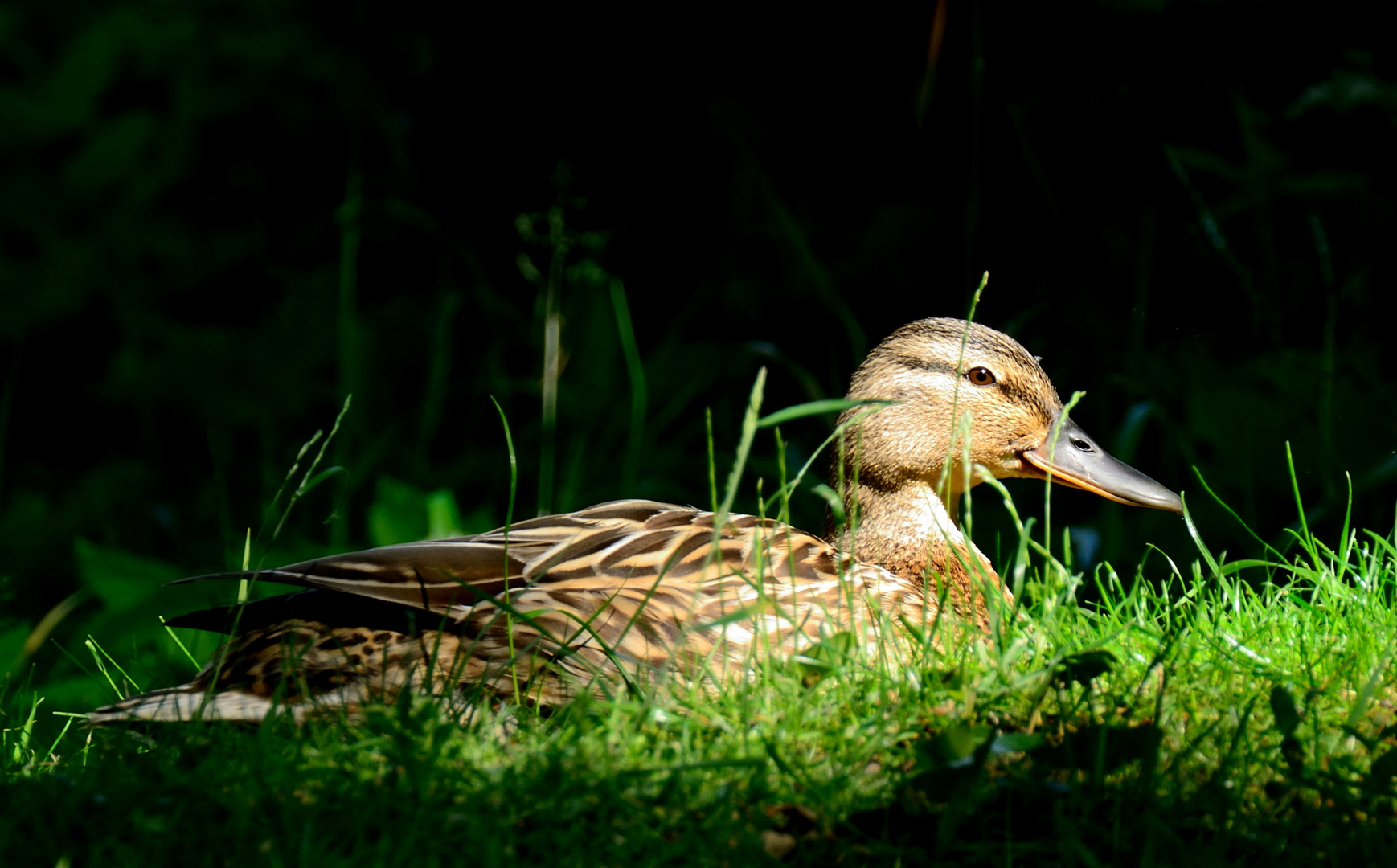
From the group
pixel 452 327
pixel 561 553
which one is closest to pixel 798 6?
pixel 452 327

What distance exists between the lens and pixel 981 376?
152 inches

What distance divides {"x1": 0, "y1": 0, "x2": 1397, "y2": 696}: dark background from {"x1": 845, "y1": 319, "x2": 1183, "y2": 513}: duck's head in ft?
3.31

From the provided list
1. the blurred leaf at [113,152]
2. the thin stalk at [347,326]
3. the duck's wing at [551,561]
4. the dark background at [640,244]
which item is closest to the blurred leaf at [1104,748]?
the duck's wing at [551,561]

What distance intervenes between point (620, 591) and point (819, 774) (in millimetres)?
764

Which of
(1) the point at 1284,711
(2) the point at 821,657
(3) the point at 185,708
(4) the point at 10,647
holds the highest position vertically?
(1) the point at 1284,711

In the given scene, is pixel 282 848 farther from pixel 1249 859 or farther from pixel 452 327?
pixel 452 327

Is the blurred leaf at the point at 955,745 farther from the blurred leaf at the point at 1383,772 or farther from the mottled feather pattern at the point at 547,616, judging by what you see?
the blurred leaf at the point at 1383,772

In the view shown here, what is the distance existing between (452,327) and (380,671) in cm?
404

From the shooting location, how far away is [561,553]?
311 cm

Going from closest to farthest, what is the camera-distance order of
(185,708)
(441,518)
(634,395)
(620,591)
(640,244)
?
(185,708), (620,591), (441,518), (634,395), (640,244)

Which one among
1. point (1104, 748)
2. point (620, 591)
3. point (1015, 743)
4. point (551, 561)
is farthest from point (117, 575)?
point (1104, 748)

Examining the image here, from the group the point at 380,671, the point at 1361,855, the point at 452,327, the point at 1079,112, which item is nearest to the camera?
the point at 1361,855

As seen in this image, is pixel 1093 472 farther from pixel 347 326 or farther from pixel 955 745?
pixel 347 326

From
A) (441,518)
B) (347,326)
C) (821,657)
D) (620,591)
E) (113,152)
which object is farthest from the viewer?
(113,152)
